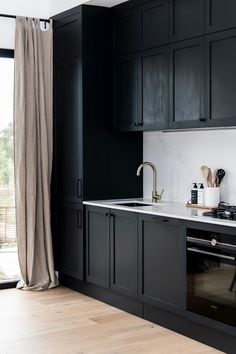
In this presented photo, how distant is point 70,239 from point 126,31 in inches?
75.9

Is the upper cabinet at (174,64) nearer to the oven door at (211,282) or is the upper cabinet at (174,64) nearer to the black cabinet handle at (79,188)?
the black cabinet handle at (79,188)

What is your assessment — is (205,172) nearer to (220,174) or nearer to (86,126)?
(220,174)

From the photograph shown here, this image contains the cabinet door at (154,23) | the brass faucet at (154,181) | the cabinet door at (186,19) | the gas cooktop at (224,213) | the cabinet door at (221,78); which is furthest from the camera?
the brass faucet at (154,181)

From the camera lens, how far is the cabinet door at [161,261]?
4.39 meters

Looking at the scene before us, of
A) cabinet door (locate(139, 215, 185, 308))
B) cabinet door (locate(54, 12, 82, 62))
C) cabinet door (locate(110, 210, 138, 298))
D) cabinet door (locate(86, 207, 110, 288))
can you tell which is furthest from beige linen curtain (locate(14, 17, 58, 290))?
cabinet door (locate(139, 215, 185, 308))

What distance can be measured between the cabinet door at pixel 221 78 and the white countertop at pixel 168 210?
0.67 meters

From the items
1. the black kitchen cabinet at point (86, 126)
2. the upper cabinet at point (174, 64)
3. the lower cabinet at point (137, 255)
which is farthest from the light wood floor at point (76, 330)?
the upper cabinet at point (174, 64)

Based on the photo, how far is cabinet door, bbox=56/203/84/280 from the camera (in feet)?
18.3

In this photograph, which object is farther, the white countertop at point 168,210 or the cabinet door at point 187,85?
the cabinet door at point 187,85

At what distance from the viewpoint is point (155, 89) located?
504 cm

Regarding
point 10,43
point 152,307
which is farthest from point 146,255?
point 10,43

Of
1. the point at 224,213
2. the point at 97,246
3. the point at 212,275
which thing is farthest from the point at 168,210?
the point at 97,246

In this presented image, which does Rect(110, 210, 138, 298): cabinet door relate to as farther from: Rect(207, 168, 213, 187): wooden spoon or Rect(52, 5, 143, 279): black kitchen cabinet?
Rect(207, 168, 213, 187): wooden spoon

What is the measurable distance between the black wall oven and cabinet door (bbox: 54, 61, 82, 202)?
1610 mm
